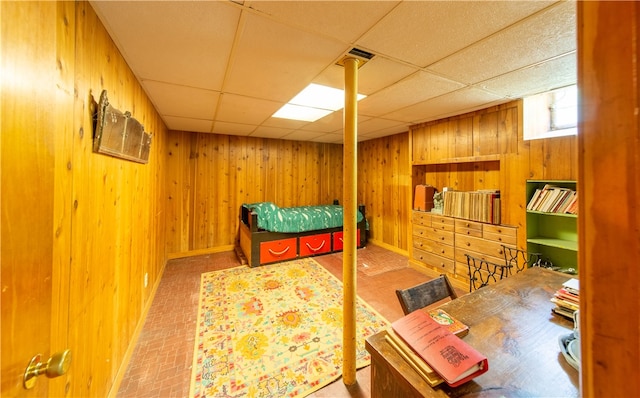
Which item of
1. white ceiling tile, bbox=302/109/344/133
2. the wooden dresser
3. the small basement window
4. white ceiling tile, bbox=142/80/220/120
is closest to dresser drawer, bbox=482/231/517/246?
the wooden dresser

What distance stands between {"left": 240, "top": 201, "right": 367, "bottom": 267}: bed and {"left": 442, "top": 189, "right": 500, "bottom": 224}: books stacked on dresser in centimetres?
174

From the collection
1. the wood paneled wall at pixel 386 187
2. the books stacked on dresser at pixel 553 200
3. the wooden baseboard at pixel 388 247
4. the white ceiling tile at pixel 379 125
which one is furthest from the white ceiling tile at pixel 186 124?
the books stacked on dresser at pixel 553 200

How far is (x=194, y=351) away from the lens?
1.84 meters

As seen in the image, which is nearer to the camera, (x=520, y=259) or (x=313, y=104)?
(x=520, y=259)

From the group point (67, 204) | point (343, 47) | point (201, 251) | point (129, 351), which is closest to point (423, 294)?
point (343, 47)

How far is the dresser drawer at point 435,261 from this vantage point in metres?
3.07

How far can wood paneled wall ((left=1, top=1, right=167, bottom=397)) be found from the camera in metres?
0.51

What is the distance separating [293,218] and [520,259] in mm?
2915

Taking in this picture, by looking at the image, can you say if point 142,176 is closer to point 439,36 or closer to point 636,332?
point 439,36

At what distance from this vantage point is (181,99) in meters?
2.41

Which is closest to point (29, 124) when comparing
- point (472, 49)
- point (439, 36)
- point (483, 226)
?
point (439, 36)

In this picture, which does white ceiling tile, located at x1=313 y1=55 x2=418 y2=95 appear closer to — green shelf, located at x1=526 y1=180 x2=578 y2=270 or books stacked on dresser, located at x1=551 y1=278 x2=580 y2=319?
books stacked on dresser, located at x1=551 y1=278 x2=580 y2=319

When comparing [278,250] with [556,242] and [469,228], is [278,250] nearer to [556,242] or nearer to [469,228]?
[469,228]

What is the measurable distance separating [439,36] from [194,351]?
8.96 ft
